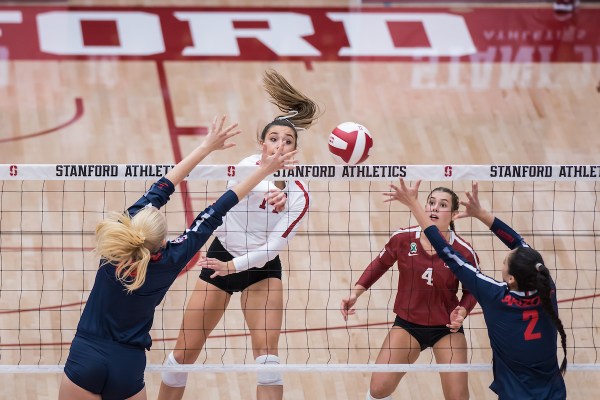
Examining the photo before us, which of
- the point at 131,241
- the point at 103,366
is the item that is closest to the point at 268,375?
the point at 103,366

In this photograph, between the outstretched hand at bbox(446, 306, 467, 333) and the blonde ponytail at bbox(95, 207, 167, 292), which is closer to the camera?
the blonde ponytail at bbox(95, 207, 167, 292)

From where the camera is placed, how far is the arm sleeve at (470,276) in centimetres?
724

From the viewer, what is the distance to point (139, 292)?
711 cm

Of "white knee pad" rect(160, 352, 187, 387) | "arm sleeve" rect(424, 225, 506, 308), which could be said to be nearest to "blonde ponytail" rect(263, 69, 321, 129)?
"arm sleeve" rect(424, 225, 506, 308)

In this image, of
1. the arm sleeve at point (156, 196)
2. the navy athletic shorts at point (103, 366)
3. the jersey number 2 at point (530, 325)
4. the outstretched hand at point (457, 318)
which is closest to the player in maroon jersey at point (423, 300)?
the outstretched hand at point (457, 318)

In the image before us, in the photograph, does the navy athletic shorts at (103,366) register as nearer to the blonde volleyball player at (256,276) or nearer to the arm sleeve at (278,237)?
the blonde volleyball player at (256,276)

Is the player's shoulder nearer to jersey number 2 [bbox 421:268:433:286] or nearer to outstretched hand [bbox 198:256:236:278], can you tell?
outstretched hand [bbox 198:256:236:278]

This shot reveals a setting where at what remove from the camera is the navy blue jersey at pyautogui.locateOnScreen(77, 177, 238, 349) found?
23.3 ft

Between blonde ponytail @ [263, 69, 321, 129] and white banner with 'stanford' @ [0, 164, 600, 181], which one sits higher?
blonde ponytail @ [263, 69, 321, 129]

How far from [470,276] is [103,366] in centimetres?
239

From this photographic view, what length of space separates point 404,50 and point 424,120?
8.32 feet

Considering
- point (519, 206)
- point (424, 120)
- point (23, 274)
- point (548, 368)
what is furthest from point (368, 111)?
point (548, 368)

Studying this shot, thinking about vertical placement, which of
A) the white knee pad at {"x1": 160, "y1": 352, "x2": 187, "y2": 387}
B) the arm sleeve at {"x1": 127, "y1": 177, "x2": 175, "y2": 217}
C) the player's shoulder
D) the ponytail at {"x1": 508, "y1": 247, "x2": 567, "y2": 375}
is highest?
the player's shoulder

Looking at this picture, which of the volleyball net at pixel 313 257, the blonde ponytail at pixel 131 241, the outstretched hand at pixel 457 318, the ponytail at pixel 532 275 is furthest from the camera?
the volleyball net at pixel 313 257
